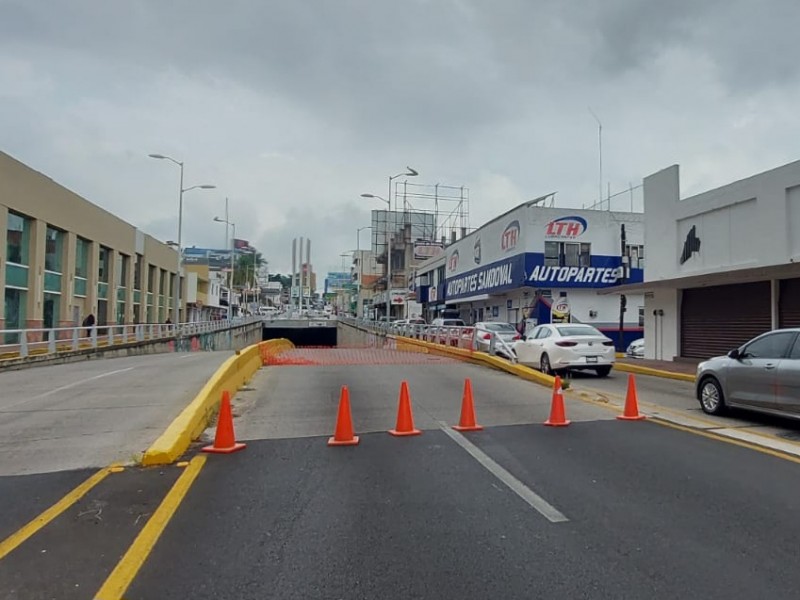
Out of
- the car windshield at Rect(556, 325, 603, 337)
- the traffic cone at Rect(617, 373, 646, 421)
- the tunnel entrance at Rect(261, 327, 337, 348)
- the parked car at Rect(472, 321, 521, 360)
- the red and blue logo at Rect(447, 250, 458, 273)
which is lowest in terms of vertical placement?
the tunnel entrance at Rect(261, 327, 337, 348)

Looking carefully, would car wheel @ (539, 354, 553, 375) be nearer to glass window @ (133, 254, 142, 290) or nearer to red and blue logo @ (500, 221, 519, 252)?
red and blue logo @ (500, 221, 519, 252)

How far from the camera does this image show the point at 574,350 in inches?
687

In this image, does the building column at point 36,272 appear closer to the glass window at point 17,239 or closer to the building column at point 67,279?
the glass window at point 17,239

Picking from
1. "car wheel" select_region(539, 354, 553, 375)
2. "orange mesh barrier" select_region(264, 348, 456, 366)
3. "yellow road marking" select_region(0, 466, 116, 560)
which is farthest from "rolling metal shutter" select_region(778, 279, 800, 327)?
"yellow road marking" select_region(0, 466, 116, 560)

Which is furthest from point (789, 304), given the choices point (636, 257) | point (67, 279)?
point (67, 279)

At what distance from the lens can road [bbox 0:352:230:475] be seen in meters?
7.66

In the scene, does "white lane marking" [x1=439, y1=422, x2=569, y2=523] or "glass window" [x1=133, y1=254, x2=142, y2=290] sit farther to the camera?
"glass window" [x1=133, y1=254, x2=142, y2=290]

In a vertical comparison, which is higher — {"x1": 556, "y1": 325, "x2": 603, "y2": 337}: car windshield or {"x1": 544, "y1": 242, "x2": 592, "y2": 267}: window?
{"x1": 544, "y1": 242, "x2": 592, "y2": 267}: window

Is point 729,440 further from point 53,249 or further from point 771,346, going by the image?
point 53,249

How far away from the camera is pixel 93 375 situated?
17.0m

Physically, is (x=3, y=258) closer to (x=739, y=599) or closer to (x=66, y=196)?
(x=66, y=196)

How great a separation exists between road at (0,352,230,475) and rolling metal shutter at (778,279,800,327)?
1592cm

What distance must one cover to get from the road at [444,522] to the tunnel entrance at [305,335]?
72.5m

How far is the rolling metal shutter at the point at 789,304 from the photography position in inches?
705
